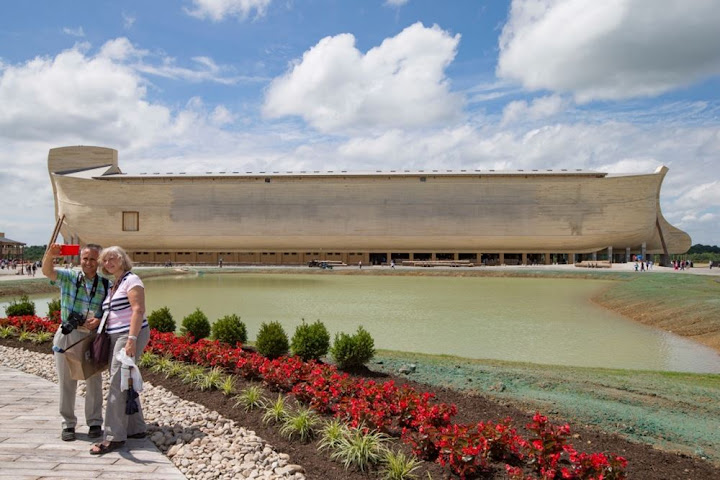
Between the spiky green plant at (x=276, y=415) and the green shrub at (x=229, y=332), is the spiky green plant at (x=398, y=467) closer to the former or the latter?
the spiky green plant at (x=276, y=415)

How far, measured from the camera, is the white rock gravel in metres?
4.50

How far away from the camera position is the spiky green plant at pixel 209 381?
6.88 metres

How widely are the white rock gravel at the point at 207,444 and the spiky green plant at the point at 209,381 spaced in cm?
36

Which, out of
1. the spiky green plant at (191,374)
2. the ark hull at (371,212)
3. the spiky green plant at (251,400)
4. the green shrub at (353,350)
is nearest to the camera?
the spiky green plant at (251,400)

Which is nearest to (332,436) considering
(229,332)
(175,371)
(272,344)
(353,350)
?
(175,371)

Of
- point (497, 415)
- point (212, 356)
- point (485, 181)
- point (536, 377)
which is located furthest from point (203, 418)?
point (485, 181)

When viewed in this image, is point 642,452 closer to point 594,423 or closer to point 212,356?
point 594,423

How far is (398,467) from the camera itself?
4.27 m

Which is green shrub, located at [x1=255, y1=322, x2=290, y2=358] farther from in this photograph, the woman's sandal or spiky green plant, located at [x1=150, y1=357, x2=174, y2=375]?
the woman's sandal

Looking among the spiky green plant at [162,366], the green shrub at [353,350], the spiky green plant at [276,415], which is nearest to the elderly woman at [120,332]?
the spiky green plant at [276,415]

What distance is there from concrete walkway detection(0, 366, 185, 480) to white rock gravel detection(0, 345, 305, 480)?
0.53 feet

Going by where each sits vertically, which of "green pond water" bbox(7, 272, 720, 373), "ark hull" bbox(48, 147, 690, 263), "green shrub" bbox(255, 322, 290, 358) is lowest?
"green pond water" bbox(7, 272, 720, 373)

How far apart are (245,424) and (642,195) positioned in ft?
209

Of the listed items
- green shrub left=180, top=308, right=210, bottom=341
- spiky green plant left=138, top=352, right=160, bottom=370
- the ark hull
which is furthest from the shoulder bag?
the ark hull
